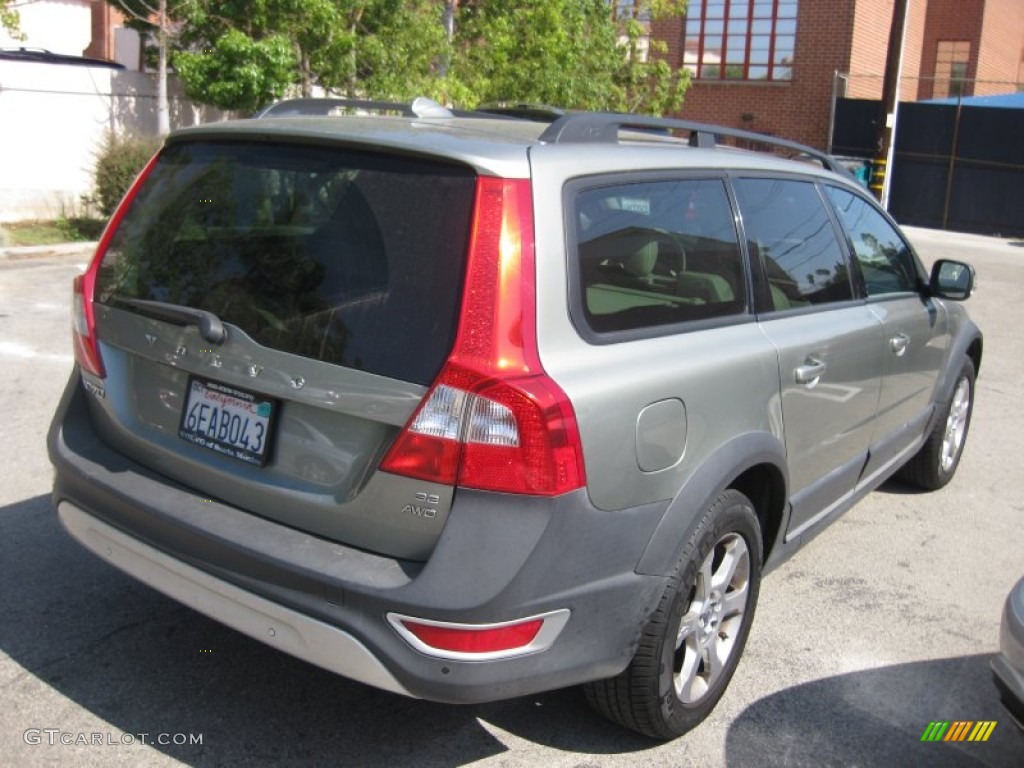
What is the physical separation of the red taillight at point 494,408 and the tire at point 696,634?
60cm

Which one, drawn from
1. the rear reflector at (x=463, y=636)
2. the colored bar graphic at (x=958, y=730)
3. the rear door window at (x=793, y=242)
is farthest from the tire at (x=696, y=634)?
the rear door window at (x=793, y=242)

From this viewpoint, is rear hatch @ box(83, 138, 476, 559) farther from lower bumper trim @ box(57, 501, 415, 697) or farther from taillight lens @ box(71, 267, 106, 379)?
lower bumper trim @ box(57, 501, 415, 697)

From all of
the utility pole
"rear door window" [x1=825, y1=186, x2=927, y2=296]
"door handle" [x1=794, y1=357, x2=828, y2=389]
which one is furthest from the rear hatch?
the utility pole

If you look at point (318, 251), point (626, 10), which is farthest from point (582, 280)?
point (626, 10)

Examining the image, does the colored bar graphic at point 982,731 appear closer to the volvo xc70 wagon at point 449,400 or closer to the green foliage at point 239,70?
the volvo xc70 wagon at point 449,400

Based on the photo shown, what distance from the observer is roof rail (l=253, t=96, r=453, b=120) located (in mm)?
3645

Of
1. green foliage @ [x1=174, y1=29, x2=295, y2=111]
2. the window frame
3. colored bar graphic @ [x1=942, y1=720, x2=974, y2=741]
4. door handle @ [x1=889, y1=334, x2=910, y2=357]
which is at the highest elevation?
green foliage @ [x1=174, y1=29, x2=295, y2=111]

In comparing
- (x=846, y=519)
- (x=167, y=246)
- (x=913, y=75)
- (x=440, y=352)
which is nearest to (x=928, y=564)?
(x=846, y=519)

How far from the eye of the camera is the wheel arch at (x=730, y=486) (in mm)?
3002

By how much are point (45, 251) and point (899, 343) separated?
10.9 meters

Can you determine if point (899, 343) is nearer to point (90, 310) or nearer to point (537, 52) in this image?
point (90, 310)

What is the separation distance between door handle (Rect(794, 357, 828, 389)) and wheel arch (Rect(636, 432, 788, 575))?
0.88 feet

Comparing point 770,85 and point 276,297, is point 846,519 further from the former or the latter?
point 770,85

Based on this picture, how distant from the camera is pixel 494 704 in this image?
3.52 meters
